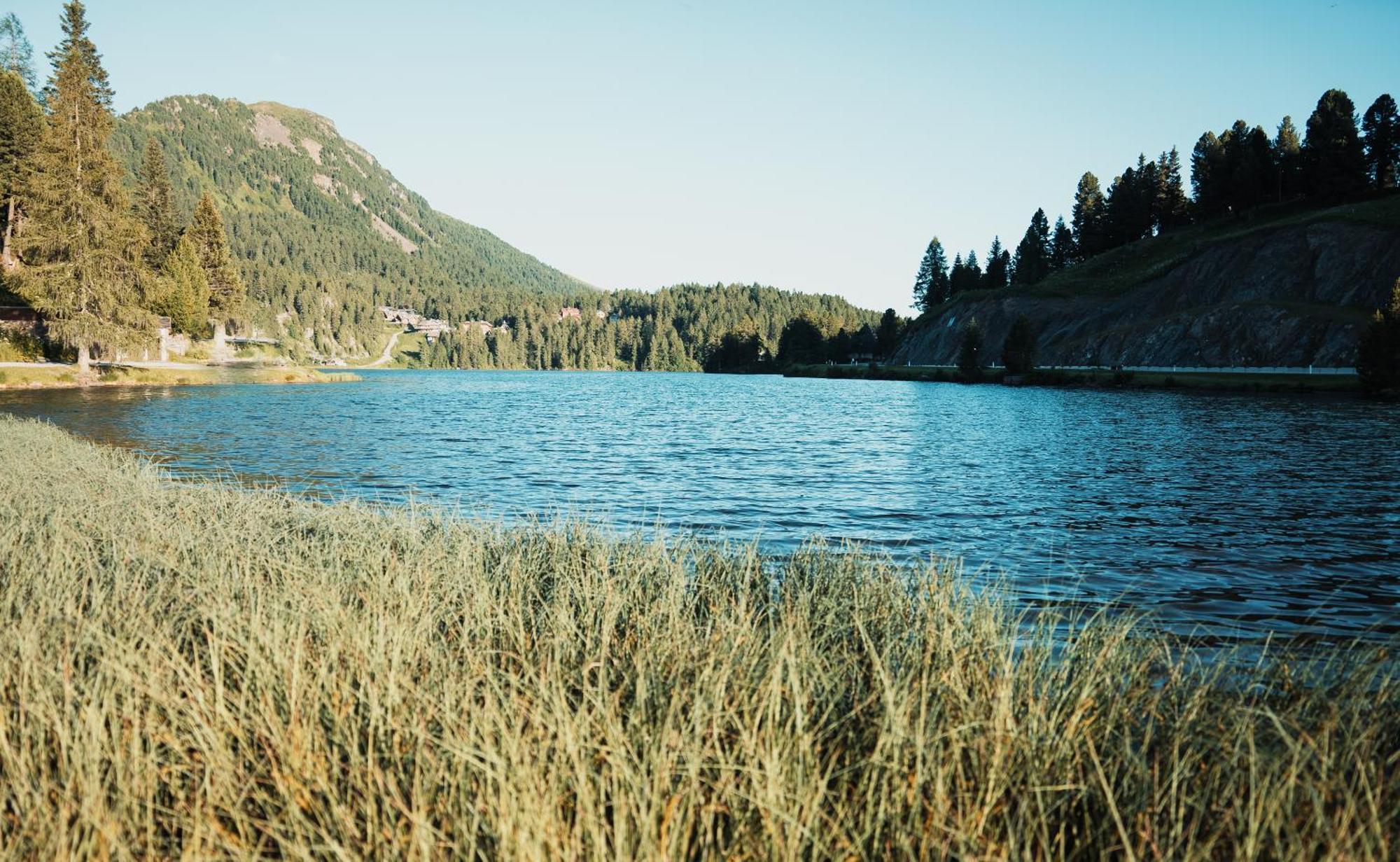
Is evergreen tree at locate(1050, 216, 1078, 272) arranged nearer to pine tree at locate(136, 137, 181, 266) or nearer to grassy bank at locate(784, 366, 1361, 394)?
grassy bank at locate(784, 366, 1361, 394)

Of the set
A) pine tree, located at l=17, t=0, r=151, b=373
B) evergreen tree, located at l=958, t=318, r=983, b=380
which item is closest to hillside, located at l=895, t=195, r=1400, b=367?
evergreen tree, located at l=958, t=318, r=983, b=380

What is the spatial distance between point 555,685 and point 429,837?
3.37 ft

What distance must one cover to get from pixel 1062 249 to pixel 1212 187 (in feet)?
86.6

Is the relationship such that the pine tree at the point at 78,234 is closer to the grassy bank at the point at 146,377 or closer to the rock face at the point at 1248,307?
the grassy bank at the point at 146,377

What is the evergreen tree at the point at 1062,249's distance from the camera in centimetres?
12838

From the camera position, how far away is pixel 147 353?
7381 centimetres

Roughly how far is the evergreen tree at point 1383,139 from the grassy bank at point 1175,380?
45635mm

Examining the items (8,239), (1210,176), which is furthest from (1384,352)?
(8,239)

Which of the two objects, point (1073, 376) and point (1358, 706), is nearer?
point (1358, 706)

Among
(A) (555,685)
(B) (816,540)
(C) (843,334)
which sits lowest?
(B) (816,540)

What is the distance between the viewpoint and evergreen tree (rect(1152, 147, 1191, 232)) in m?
116

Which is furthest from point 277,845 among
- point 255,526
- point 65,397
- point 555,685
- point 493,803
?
point 65,397

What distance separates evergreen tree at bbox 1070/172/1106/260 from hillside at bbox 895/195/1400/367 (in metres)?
16.3

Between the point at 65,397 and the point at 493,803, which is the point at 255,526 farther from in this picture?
the point at 65,397
